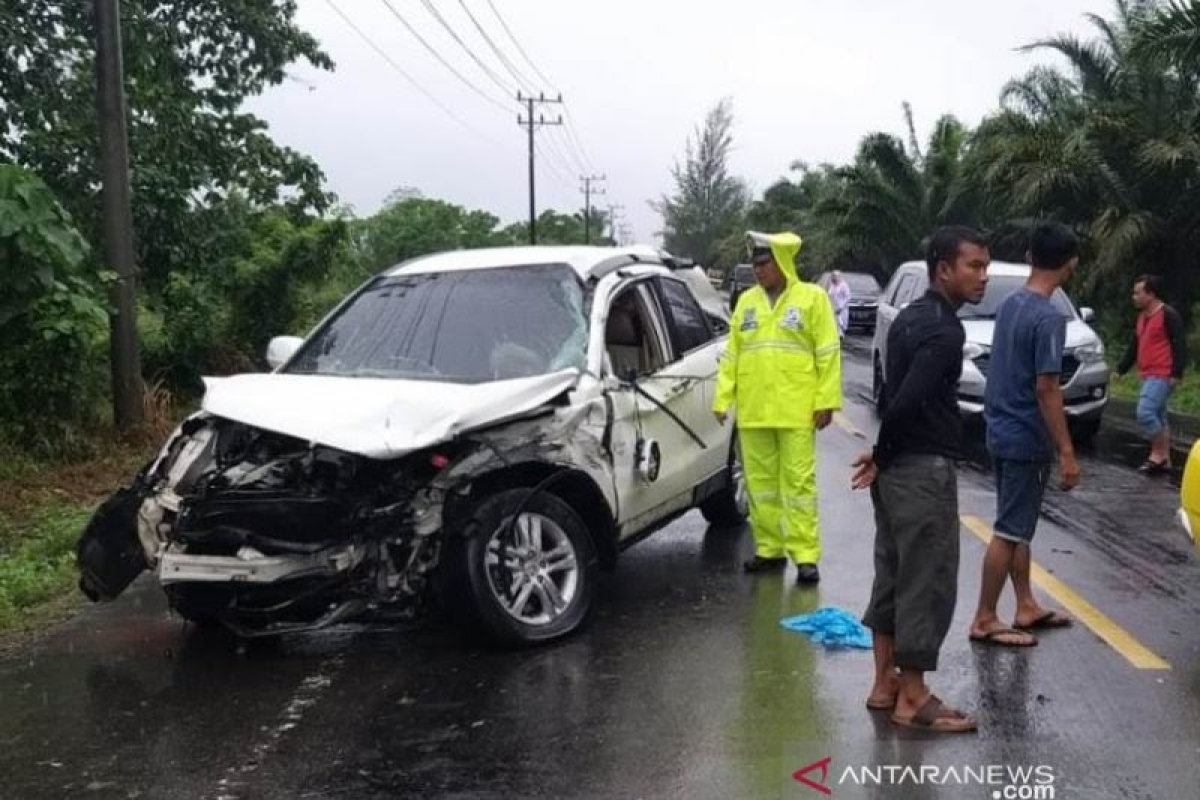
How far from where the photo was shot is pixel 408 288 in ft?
22.1

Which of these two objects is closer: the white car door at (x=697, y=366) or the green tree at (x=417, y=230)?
the white car door at (x=697, y=366)

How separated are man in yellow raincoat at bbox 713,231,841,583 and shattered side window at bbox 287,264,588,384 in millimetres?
947

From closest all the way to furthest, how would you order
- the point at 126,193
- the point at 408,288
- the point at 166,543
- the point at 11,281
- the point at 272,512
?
the point at 272,512
the point at 166,543
the point at 408,288
the point at 11,281
the point at 126,193

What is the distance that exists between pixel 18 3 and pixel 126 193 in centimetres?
365

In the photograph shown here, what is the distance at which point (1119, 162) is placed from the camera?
59.5ft

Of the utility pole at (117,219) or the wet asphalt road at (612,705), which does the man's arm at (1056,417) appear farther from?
the utility pole at (117,219)

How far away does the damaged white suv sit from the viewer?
4980 mm

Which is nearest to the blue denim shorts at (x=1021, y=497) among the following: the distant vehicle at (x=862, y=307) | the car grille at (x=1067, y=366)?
the car grille at (x=1067, y=366)

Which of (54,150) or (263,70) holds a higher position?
(263,70)

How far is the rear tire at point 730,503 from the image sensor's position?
763 cm

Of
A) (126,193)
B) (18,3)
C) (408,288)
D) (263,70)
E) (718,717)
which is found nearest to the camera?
(718,717)

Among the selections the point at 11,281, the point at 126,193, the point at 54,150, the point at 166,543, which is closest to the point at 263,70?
the point at 54,150

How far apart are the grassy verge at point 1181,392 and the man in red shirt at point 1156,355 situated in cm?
481

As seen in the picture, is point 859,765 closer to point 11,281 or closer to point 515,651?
point 515,651
